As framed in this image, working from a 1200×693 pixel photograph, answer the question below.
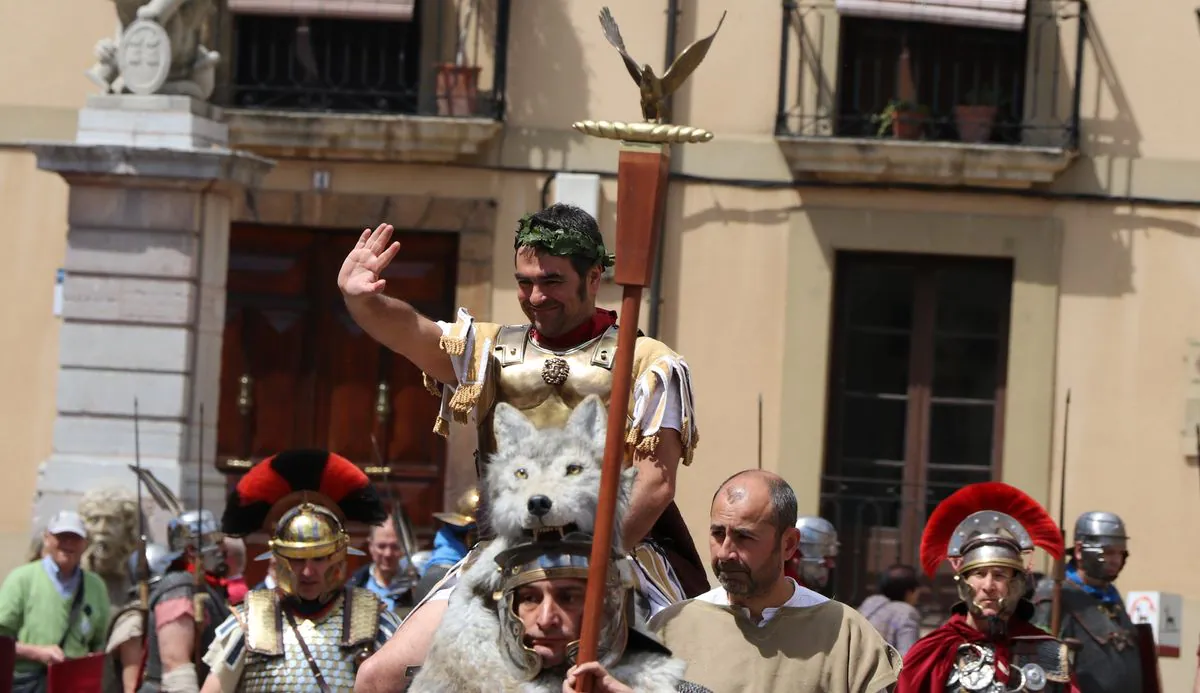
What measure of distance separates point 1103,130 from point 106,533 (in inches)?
302

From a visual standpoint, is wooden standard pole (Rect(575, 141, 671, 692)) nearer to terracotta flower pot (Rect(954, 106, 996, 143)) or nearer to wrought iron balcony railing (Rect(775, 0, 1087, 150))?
wrought iron balcony railing (Rect(775, 0, 1087, 150))

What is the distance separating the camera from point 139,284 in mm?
15086

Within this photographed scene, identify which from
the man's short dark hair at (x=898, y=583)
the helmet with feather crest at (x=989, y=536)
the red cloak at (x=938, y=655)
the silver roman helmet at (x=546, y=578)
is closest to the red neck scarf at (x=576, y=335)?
the silver roman helmet at (x=546, y=578)

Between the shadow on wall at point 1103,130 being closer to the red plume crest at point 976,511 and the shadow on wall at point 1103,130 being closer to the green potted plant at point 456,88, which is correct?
the green potted plant at point 456,88

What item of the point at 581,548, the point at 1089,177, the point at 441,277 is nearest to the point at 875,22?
the point at 1089,177

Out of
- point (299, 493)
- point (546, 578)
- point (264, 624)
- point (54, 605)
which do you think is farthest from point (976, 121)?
point (546, 578)

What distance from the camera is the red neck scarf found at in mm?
6660

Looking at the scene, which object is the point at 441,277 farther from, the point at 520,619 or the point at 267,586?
the point at 520,619

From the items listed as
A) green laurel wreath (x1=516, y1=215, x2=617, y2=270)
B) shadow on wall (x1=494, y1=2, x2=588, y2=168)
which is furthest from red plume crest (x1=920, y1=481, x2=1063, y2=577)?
shadow on wall (x1=494, y1=2, x2=588, y2=168)

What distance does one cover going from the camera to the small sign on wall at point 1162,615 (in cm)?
1437

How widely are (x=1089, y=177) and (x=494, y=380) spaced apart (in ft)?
36.6

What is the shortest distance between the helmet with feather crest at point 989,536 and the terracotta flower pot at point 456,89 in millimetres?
9036

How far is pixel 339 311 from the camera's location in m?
17.8

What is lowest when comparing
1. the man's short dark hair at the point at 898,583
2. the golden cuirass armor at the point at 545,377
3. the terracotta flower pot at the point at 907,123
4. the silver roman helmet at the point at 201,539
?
the man's short dark hair at the point at 898,583
